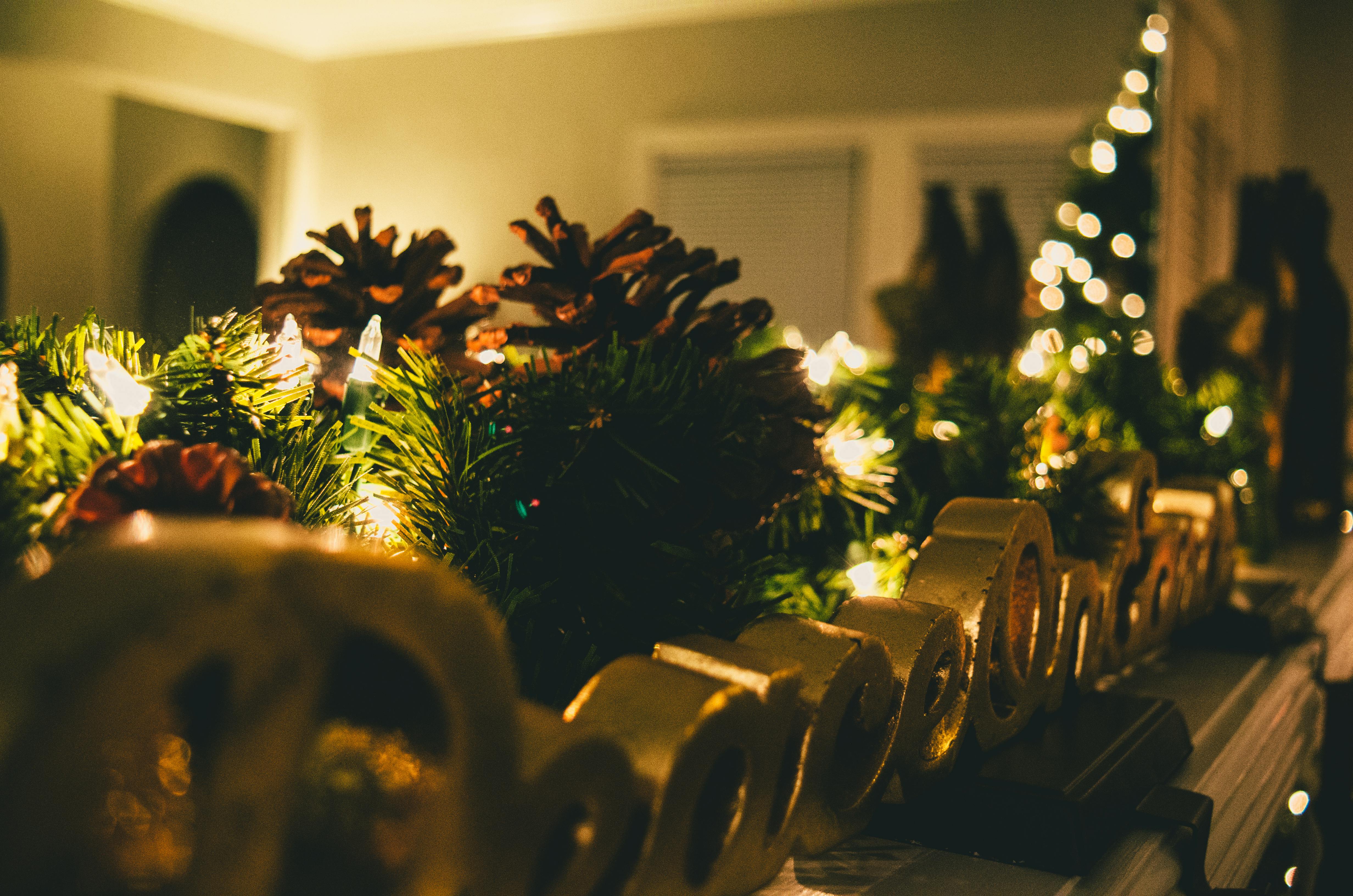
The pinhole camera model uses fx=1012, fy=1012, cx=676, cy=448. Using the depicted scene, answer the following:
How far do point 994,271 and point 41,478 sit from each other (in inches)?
61.8

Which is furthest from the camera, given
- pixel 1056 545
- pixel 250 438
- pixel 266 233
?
pixel 266 233

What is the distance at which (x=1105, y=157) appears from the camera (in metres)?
1.64

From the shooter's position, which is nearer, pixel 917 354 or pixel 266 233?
pixel 266 233

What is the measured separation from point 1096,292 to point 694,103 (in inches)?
59.9

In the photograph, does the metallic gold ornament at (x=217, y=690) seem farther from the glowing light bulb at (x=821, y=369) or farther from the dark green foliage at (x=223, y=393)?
the glowing light bulb at (x=821, y=369)

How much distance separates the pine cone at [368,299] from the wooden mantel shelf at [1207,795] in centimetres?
21

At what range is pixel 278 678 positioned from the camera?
0.50 ft

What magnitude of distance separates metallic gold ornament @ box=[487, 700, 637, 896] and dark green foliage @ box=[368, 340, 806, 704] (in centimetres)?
9

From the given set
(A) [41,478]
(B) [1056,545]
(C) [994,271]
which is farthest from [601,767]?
(C) [994,271]

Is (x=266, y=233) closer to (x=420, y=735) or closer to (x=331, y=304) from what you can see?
(x=331, y=304)

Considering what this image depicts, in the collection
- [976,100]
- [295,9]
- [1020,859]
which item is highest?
→ [295,9]

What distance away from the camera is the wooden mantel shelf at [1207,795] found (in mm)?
317

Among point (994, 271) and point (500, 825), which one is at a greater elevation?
point (994, 271)

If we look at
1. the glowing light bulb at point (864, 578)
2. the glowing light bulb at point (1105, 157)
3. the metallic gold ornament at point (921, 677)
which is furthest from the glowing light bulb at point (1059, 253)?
the metallic gold ornament at point (921, 677)
